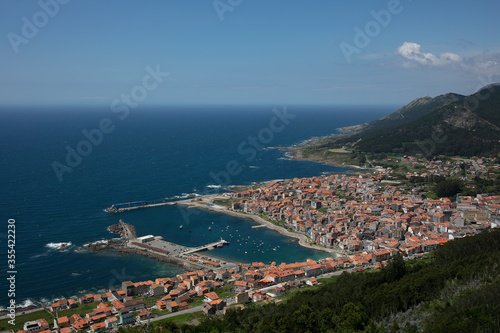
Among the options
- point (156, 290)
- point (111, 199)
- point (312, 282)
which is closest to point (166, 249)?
point (156, 290)

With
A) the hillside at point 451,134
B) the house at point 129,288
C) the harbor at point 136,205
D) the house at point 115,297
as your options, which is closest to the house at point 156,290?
the house at point 129,288

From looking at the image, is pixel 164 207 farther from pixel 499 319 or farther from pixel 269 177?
pixel 499 319

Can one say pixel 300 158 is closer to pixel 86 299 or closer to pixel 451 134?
pixel 451 134

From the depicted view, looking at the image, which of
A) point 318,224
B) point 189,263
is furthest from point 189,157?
point 189,263

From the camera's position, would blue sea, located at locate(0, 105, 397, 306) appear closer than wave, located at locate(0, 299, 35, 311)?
No

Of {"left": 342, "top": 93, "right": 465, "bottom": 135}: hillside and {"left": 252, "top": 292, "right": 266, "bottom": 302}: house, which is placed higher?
{"left": 342, "top": 93, "right": 465, "bottom": 135}: hillside

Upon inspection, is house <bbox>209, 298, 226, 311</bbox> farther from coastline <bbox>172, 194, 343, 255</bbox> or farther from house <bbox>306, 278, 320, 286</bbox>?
coastline <bbox>172, 194, 343, 255</bbox>

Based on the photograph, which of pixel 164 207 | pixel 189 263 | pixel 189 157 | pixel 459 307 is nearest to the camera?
pixel 459 307

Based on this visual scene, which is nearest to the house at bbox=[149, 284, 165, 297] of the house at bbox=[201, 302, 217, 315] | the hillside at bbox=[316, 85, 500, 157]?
the house at bbox=[201, 302, 217, 315]
